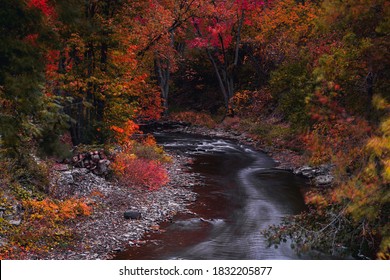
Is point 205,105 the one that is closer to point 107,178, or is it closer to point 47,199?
point 107,178

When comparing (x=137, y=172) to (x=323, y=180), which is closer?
(x=137, y=172)

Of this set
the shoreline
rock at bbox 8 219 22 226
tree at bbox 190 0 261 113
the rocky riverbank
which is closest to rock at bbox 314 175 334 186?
the shoreline

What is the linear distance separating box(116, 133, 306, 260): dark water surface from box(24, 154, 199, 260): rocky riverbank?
49 cm

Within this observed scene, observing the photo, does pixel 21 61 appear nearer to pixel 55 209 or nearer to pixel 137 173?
pixel 55 209

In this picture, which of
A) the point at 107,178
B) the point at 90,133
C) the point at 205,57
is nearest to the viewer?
the point at 107,178

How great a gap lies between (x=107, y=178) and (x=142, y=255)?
6.30 meters

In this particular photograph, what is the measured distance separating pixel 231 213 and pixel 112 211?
4215 millimetres

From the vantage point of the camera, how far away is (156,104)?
3262 cm

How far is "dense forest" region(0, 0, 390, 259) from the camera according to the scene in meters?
7.99

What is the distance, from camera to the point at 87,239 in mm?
Answer: 11891

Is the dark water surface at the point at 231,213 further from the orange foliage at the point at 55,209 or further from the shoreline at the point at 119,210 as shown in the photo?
the orange foliage at the point at 55,209

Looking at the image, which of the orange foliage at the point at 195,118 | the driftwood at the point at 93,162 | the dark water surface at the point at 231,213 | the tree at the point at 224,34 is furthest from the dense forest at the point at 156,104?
the orange foliage at the point at 195,118

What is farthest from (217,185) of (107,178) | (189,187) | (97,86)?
(97,86)

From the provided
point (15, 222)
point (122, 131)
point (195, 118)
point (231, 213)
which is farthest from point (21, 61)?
point (195, 118)
